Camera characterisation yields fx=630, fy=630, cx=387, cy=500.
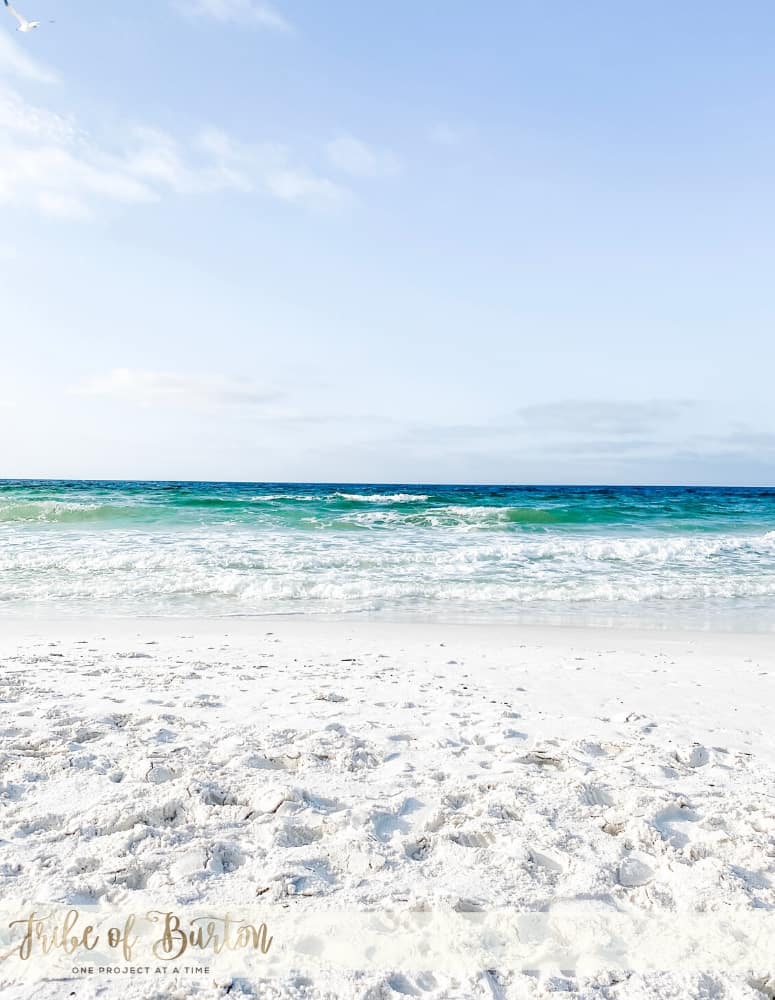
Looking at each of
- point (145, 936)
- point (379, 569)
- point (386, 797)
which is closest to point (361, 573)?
point (379, 569)

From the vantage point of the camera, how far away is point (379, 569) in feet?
37.3

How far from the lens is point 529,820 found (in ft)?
9.20

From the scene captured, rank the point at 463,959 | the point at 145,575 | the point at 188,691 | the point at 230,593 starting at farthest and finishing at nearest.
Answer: the point at 145,575
the point at 230,593
the point at 188,691
the point at 463,959

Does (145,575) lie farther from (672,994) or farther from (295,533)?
(672,994)

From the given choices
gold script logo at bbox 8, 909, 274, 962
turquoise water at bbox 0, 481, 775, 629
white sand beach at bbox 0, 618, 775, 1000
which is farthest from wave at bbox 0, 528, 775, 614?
gold script logo at bbox 8, 909, 274, 962

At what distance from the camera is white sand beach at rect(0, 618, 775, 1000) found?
7.18 feet

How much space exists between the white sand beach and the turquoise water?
3086 mm

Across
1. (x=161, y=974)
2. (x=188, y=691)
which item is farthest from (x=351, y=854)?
(x=188, y=691)

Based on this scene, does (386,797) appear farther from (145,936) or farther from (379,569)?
(379,569)

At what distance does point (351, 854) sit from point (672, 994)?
118 centimetres

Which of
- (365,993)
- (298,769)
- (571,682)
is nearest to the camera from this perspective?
(365,993)

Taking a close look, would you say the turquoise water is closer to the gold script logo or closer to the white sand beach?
the white sand beach

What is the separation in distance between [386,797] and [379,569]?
8.35 m

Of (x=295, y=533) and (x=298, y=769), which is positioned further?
(x=295, y=533)
